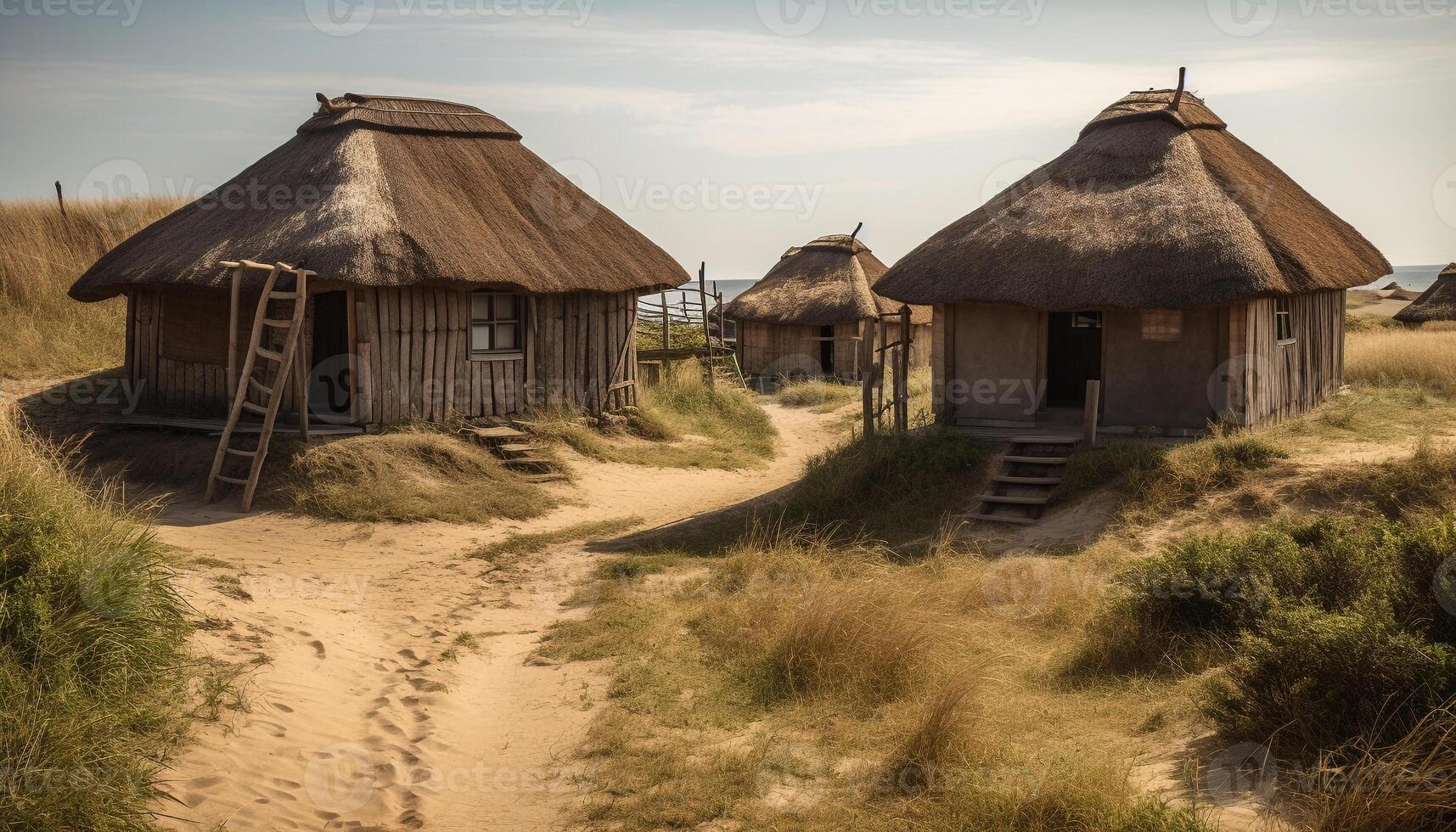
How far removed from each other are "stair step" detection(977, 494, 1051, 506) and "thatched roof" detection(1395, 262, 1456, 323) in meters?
18.7

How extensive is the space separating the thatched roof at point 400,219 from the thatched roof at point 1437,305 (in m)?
18.2

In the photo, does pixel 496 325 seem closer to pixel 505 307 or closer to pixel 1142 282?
pixel 505 307

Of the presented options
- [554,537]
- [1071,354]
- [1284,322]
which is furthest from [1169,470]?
[554,537]

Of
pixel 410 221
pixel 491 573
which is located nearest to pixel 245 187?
pixel 410 221

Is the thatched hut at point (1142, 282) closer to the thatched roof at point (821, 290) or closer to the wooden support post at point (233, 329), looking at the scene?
the wooden support post at point (233, 329)

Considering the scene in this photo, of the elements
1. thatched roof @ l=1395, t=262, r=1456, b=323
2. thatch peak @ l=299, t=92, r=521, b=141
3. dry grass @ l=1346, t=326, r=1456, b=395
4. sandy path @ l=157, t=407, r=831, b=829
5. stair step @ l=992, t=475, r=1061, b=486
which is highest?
thatch peak @ l=299, t=92, r=521, b=141

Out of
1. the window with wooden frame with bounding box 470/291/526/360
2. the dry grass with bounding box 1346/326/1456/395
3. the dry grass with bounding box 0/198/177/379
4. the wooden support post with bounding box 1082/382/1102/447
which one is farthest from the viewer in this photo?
the dry grass with bounding box 0/198/177/379

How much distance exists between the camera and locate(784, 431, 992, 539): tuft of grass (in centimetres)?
1154

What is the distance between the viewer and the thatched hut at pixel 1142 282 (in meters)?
11.8

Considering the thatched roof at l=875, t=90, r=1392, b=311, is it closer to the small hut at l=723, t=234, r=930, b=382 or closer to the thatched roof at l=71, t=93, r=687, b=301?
the thatched roof at l=71, t=93, r=687, b=301

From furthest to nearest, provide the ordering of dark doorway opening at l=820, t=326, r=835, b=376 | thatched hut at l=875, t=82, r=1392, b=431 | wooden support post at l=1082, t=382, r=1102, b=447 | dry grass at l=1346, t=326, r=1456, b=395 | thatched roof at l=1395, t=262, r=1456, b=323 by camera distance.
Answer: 1. thatched roof at l=1395, t=262, r=1456, b=323
2. dark doorway opening at l=820, t=326, r=835, b=376
3. dry grass at l=1346, t=326, r=1456, b=395
4. thatched hut at l=875, t=82, r=1392, b=431
5. wooden support post at l=1082, t=382, r=1102, b=447

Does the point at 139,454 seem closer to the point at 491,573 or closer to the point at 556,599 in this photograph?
the point at 491,573

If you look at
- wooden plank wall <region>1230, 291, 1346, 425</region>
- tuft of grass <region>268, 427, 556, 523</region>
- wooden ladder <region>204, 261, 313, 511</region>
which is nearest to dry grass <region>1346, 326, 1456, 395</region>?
wooden plank wall <region>1230, 291, 1346, 425</region>

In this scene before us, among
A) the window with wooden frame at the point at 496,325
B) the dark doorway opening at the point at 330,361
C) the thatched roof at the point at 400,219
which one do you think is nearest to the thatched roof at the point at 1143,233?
the thatched roof at the point at 400,219
